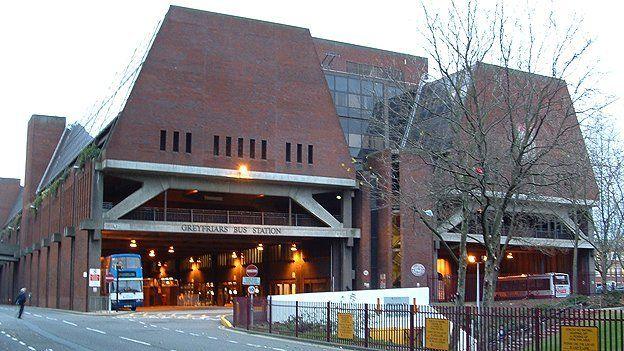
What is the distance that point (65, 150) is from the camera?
87.2 metres

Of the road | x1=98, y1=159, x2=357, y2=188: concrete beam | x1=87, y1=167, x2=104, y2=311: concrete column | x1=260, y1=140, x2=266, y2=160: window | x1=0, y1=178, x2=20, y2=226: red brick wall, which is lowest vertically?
the road

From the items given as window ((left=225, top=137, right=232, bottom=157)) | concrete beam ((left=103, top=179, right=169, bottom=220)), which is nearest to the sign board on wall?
concrete beam ((left=103, top=179, right=169, bottom=220))

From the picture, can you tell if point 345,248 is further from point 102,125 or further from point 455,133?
point 455,133

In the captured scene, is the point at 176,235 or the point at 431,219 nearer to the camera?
the point at 431,219

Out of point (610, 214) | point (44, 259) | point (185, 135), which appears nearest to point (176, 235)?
point (185, 135)

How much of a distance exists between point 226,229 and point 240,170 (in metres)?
4.65

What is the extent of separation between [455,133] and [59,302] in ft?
174

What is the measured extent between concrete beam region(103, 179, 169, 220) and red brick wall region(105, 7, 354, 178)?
6.44ft

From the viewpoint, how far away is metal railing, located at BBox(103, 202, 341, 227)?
5779 cm

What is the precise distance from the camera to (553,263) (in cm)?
7919

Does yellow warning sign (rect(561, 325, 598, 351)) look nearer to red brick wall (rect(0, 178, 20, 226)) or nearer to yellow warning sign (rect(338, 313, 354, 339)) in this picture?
yellow warning sign (rect(338, 313, 354, 339))

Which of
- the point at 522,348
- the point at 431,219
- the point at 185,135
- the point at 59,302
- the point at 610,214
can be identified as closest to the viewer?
the point at 522,348

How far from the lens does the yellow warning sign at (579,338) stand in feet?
54.8

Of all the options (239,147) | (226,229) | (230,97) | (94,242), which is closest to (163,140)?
(239,147)
